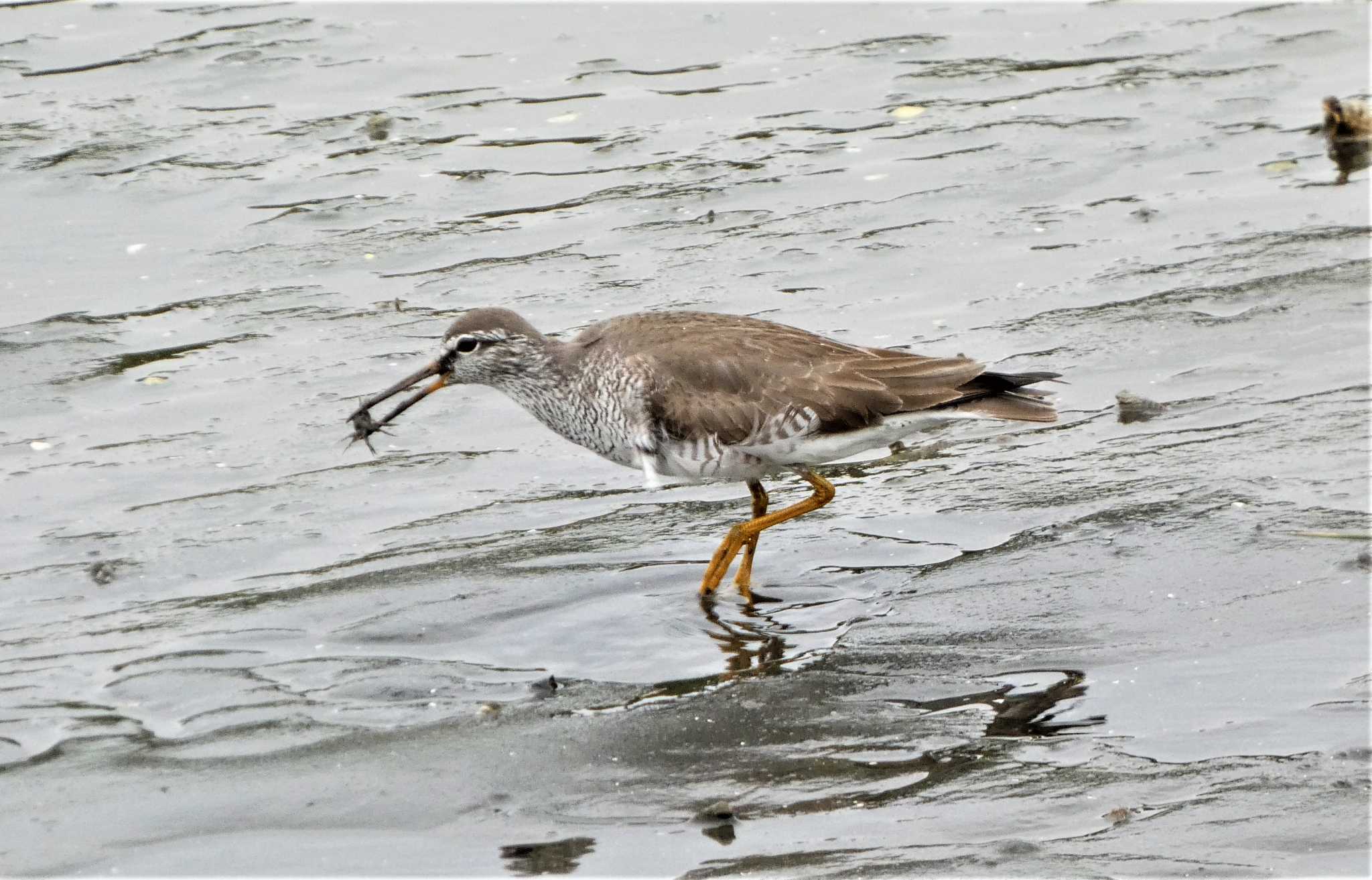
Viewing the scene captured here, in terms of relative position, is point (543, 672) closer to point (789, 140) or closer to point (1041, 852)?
point (1041, 852)

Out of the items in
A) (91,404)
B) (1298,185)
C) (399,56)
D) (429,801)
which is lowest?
(429,801)

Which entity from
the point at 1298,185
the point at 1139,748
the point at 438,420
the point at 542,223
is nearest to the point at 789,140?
the point at 542,223

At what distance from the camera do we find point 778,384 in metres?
7.61

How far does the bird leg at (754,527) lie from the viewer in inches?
Answer: 302

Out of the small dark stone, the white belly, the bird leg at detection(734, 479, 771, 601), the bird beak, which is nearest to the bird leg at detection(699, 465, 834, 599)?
the bird leg at detection(734, 479, 771, 601)

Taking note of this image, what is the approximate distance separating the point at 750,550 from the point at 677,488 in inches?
49.0

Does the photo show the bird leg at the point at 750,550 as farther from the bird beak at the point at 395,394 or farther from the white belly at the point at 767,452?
the bird beak at the point at 395,394

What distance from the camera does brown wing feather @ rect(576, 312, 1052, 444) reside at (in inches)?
297

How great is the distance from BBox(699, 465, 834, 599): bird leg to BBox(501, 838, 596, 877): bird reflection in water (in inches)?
90.1

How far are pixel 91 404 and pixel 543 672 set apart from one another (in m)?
4.09

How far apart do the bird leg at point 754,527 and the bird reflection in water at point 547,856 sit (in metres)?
2.29

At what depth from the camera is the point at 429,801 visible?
581cm

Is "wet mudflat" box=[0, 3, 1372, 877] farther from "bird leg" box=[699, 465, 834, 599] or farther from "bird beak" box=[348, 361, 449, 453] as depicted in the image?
"bird beak" box=[348, 361, 449, 453]

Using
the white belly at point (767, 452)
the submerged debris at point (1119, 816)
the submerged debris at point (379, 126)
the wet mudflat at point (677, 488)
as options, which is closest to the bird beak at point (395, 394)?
the wet mudflat at point (677, 488)
